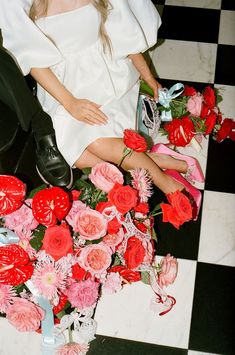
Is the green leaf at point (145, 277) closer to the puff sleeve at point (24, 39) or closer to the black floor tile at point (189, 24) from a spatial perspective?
the puff sleeve at point (24, 39)

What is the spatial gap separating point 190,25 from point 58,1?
1.03 m

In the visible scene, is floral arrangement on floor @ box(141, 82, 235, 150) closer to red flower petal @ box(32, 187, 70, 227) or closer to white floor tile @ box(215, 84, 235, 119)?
white floor tile @ box(215, 84, 235, 119)

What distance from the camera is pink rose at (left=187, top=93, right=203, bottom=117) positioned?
167cm

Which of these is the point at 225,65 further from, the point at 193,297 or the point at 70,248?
the point at 70,248

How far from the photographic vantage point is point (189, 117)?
5.65 ft

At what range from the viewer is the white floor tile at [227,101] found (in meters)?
1.87

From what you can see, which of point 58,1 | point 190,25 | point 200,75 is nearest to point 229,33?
point 190,25

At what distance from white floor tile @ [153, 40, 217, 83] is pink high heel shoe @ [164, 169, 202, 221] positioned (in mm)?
559

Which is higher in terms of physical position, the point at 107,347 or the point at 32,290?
the point at 32,290

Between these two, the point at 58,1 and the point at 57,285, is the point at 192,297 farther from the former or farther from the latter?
the point at 58,1

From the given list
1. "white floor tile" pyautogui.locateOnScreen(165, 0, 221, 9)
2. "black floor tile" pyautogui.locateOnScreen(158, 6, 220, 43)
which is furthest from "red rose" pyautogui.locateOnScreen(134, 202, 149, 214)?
"white floor tile" pyautogui.locateOnScreen(165, 0, 221, 9)

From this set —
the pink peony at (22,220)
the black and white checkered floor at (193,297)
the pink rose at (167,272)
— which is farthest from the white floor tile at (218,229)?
the pink peony at (22,220)

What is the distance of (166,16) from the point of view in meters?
2.25

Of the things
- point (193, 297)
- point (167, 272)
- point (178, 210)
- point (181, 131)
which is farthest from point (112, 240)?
point (181, 131)
